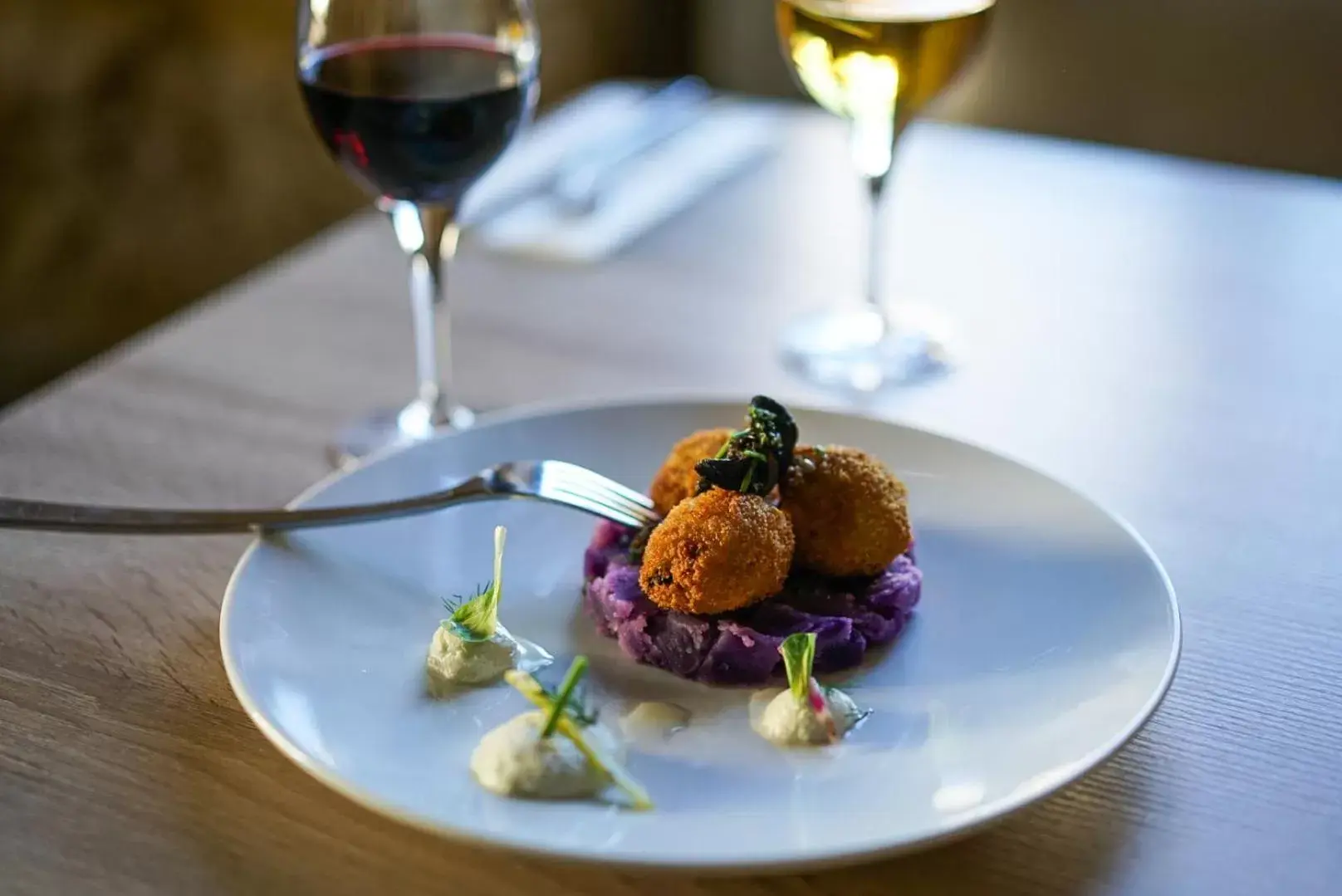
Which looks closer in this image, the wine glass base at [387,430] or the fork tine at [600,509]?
the fork tine at [600,509]

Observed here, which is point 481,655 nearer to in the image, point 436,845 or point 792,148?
point 436,845

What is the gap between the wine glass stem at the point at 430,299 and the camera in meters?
1.12

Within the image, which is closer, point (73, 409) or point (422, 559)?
point (422, 559)

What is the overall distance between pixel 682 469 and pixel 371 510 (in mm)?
193

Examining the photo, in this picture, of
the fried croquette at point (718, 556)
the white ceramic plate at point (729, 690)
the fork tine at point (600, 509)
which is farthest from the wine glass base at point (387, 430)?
the fried croquette at point (718, 556)

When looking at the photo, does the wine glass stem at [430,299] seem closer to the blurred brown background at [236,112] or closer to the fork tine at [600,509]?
the fork tine at [600,509]

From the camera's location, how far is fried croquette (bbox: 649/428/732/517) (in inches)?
33.8

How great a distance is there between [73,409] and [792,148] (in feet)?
2.97

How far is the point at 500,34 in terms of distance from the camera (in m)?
1.09

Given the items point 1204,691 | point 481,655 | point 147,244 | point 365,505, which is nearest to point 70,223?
point 147,244

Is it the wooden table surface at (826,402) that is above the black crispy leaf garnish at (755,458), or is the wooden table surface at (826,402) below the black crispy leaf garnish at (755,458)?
below

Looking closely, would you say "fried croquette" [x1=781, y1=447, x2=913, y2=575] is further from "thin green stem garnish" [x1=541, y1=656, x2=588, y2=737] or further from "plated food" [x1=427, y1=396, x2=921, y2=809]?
"thin green stem garnish" [x1=541, y1=656, x2=588, y2=737]

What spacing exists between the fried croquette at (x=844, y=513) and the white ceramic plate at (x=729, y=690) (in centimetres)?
5

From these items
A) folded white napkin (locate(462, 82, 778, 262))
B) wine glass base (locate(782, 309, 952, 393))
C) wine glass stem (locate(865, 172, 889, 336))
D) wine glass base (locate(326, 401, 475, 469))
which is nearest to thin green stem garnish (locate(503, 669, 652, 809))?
wine glass base (locate(326, 401, 475, 469))
